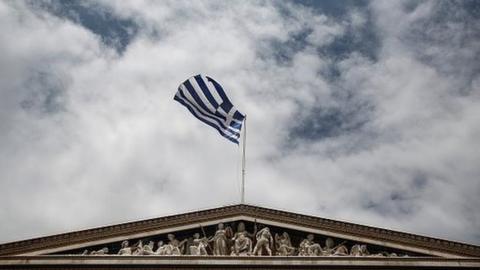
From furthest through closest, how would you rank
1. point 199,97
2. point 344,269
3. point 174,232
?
point 199,97, point 174,232, point 344,269

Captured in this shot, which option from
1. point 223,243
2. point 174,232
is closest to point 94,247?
point 174,232

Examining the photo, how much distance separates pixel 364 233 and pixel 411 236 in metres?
1.48

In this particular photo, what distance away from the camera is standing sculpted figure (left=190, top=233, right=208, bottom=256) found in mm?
20578

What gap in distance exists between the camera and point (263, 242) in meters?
20.7

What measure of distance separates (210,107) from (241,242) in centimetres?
573

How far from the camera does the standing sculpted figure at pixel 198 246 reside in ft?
67.5

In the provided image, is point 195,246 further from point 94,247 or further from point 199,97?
point 199,97

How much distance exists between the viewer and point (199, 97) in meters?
24.2

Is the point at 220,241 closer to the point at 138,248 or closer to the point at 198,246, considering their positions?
the point at 198,246

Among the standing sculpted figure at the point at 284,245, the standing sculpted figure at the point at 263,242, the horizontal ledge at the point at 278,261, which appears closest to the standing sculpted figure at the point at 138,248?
the horizontal ledge at the point at 278,261

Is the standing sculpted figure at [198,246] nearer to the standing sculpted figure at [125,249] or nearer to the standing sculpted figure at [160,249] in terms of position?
the standing sculpted figure at [160,249]

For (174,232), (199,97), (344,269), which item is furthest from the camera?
(199,97)

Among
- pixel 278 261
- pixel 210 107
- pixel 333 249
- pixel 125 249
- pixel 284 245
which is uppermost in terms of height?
pixel 210 107

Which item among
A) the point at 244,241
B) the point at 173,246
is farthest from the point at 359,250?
the point at 173,246
